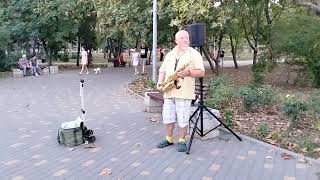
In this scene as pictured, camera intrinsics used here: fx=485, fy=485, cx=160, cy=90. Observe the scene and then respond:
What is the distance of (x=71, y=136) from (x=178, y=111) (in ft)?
5.76

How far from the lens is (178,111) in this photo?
7.09 m

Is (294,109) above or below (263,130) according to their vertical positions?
above

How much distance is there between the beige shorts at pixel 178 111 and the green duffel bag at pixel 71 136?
1.42 m

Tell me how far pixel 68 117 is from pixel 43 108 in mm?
1823

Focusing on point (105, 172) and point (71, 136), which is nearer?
point (105, 172)

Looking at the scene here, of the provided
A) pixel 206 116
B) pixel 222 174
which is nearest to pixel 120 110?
pixel 206 116

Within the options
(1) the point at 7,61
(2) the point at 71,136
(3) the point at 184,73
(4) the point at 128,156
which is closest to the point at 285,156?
(3) the point at 184,73

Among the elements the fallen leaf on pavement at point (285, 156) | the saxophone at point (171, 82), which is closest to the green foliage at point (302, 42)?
the fallen leaf on pavement at point (285, 156)

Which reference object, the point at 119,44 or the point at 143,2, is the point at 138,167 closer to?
the point at 143,2

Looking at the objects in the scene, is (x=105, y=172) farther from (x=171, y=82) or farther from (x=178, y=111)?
(x=171, y=82)

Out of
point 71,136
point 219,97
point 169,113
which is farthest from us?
point 219,97

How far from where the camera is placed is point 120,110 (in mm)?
11461

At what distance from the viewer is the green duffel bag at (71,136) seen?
7.52 metres

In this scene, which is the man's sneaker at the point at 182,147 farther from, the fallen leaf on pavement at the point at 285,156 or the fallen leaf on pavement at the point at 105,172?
the fallen leaf on pavement at the point at 285,156
